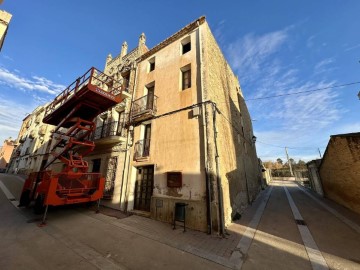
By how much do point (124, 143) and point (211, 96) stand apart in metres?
5.89

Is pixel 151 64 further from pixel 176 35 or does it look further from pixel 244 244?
pixel 244 244

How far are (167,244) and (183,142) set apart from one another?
399 centimetres

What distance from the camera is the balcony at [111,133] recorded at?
9573mm

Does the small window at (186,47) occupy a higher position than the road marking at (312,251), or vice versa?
the small window at (186,47)

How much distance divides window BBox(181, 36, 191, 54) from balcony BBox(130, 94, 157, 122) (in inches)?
136

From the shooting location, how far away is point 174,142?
7.64 meters

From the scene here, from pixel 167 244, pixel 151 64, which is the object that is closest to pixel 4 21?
pixel 151 64

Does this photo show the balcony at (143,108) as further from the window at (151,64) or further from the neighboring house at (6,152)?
the neighboring house at (6,152)

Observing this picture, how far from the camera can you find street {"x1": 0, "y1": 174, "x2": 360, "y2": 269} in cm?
364

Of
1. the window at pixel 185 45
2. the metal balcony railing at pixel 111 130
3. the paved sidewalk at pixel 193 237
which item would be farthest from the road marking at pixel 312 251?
the window at pixel 185 45

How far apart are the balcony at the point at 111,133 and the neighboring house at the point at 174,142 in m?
0.07

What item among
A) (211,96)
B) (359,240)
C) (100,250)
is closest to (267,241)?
(359,240)

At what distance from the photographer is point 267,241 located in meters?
4.92

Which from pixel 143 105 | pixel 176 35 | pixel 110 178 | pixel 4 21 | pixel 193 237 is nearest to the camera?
pixel 193 237
